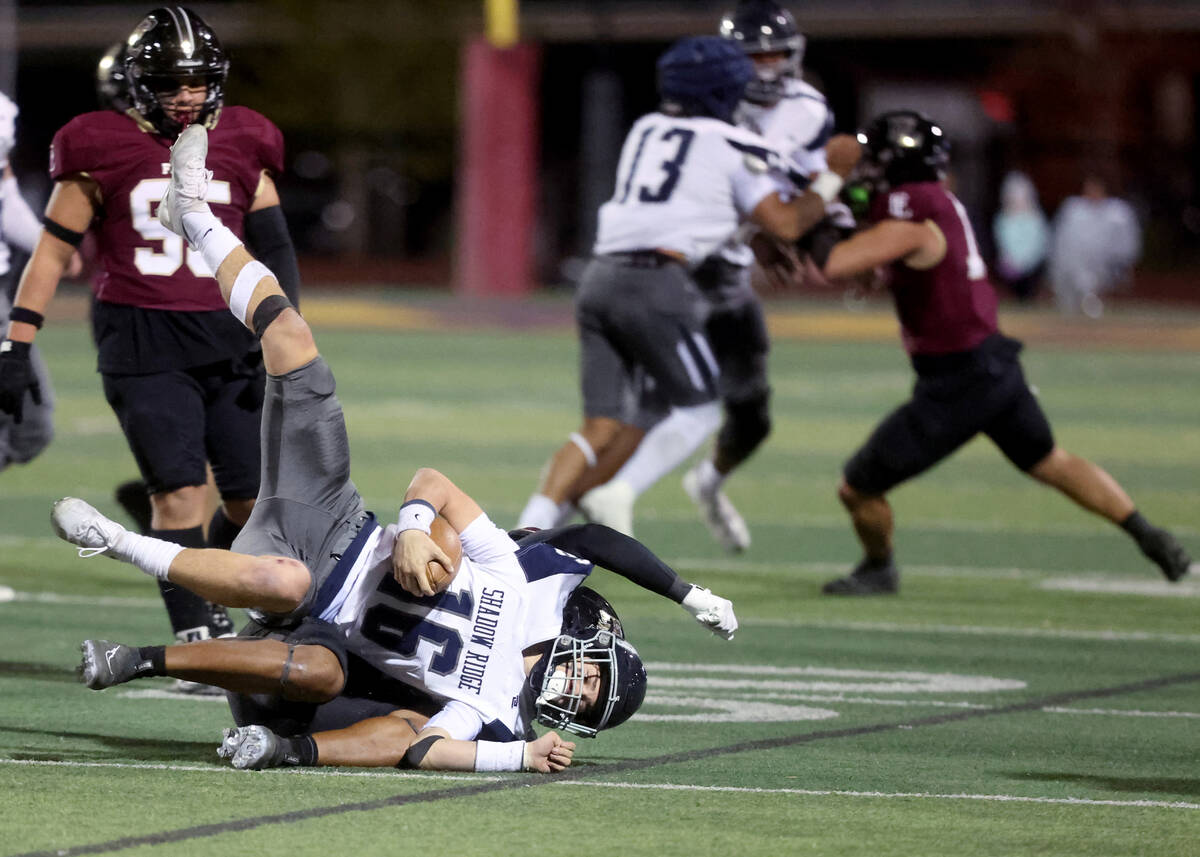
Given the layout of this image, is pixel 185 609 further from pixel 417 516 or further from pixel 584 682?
pixel 584 682

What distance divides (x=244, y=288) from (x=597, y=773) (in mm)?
1524

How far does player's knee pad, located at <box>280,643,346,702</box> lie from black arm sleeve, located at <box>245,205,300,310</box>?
5.75ft

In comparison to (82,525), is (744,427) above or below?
below

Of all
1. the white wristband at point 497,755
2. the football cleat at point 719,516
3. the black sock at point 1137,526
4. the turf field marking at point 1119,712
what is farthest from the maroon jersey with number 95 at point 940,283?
the white wristband at point 497,755

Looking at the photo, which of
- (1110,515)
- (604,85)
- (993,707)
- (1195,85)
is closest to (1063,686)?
(993,707)

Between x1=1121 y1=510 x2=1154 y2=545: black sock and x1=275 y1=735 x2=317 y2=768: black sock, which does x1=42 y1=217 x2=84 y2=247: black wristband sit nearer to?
x1=275 y1=735 x2=317 y2=768: black sock

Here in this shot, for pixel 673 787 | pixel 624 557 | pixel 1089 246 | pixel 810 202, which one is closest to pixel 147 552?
pixel 624 557

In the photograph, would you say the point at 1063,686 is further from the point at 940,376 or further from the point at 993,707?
the point at 940,376

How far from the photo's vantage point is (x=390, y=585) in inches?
216

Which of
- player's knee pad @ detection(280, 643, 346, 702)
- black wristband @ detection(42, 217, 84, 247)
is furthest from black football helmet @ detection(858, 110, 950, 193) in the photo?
player's knee pad @ detection(280, 643, 346, 702)

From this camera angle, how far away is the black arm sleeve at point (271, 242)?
6777 millimetres

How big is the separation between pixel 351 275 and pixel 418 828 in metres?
32.3

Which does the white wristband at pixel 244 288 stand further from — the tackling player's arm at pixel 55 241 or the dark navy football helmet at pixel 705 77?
the dark navy football helmet at pixel 705 77

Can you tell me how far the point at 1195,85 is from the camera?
35.0 meters
